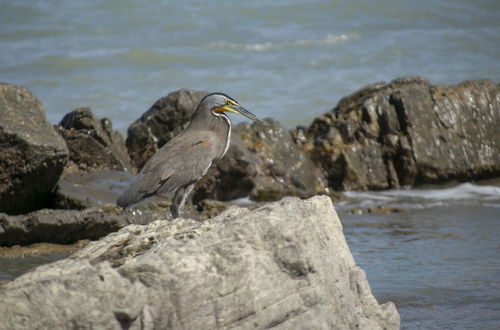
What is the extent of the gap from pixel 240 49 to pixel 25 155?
54.8ft

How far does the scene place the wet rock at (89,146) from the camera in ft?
37.8

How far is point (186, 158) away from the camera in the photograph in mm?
7871

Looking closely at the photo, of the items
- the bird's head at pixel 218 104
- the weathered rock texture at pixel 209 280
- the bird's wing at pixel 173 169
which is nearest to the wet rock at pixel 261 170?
the bird's head at pixel 218 104

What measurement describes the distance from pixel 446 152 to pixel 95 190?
5.66m

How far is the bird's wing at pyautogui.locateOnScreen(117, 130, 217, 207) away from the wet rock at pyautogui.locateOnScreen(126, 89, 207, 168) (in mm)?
4127

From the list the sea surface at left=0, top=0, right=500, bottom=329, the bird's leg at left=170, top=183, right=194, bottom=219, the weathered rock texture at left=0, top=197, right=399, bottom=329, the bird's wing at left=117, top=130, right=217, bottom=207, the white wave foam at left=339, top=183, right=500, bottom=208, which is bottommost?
the white wave foam at left=339, top=183, right=500, bottom=208

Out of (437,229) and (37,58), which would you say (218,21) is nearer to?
(37,58)

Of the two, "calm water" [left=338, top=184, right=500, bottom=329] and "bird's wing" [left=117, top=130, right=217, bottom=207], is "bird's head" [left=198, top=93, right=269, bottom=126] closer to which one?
"bird's wing" [left=117, top=130, right=217, bottom=207]

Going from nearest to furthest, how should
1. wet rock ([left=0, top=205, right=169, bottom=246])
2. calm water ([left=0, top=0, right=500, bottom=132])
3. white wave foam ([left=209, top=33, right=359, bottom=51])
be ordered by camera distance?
wet rock ([left=0, top=205, right=169, bottom=246]) → calm water ([left=0, top=0, right=500, bottom=132]) → white wave foam ([left=209, top=33, right=359, bottom=51])

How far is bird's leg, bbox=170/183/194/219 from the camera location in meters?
7.93

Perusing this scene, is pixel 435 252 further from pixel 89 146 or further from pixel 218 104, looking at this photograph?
pixel 89 146

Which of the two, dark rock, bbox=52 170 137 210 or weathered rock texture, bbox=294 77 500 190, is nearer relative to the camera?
dark rock, bbox=52 170 137 210

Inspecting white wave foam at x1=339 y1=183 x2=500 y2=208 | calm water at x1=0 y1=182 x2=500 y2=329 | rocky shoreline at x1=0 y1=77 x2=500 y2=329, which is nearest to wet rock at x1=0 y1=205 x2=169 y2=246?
rocky shoreline at x1=0 y1=77 x2=500 y2=329

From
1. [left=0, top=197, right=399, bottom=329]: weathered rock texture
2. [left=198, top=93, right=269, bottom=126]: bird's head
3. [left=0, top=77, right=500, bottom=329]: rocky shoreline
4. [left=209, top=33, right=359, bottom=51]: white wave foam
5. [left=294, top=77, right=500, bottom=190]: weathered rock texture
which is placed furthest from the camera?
[left=209, top=33, right=359, bottom=51]: white wave foam
